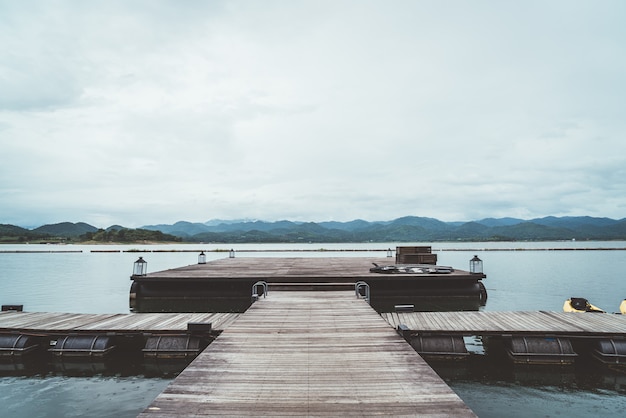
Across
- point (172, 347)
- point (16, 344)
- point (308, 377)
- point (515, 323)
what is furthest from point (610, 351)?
point (16, 344)

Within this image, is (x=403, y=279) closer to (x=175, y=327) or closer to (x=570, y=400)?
(x=570, y=400)

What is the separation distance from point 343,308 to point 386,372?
21.0 ft

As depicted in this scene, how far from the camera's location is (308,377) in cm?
652

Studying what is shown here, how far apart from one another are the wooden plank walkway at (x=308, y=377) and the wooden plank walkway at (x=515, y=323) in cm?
383

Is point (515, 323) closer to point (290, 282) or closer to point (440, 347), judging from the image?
point (440, 347)

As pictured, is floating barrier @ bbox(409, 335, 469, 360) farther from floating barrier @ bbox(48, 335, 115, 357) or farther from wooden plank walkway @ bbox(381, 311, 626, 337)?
floating barrier @ bbox(48, 335, 115, 357)

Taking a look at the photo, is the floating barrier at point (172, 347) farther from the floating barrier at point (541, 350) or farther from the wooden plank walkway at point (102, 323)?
the floating barrier at point (541, 350)

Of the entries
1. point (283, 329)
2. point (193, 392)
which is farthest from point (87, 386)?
point (193, 392)

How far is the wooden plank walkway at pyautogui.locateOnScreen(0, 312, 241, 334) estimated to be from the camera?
13.2 meters

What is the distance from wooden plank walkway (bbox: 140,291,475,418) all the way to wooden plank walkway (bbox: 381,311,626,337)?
383 cm

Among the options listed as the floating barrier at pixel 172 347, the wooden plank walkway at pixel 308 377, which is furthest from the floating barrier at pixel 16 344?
the wooden plank walkway at pixel 308 377

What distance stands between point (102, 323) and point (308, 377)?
1124 centimetres

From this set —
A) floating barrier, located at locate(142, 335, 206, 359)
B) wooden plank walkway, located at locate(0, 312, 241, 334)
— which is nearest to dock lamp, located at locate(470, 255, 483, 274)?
wooden plank walkway, located at locate(0, 312, 241, 334)

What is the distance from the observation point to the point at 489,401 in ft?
33.6
